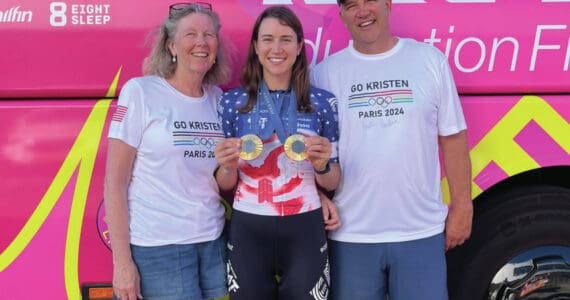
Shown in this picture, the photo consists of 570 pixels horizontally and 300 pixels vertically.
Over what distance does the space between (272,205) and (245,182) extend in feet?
0.46

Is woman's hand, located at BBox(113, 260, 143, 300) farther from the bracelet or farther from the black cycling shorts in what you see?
the bracelet

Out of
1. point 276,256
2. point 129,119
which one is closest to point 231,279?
point 276,256

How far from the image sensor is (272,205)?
6.13 feet

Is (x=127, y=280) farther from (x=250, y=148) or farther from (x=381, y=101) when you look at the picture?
(x=381, y=101)

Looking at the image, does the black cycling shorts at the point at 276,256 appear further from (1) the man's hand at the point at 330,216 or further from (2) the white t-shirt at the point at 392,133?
(2) the white t-shirt at the point at 392,133

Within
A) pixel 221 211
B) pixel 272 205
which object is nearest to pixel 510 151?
pixel 272 205

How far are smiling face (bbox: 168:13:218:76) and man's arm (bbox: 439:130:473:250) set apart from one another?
3.20ft

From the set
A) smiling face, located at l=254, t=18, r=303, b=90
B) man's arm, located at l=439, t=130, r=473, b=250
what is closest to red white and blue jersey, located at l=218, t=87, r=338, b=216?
smiling face, located at l=254, t=18, r=303, b=90

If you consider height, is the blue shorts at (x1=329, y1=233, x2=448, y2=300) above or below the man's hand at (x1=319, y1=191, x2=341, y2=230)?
below

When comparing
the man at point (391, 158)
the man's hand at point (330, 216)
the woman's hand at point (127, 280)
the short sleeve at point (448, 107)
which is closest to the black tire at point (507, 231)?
the man at point (391, 158)

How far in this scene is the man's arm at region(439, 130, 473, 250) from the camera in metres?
2.02

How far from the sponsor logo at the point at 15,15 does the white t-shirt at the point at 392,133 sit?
130cm

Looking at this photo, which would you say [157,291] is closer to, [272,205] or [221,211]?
[221,211]

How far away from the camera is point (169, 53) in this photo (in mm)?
2020
